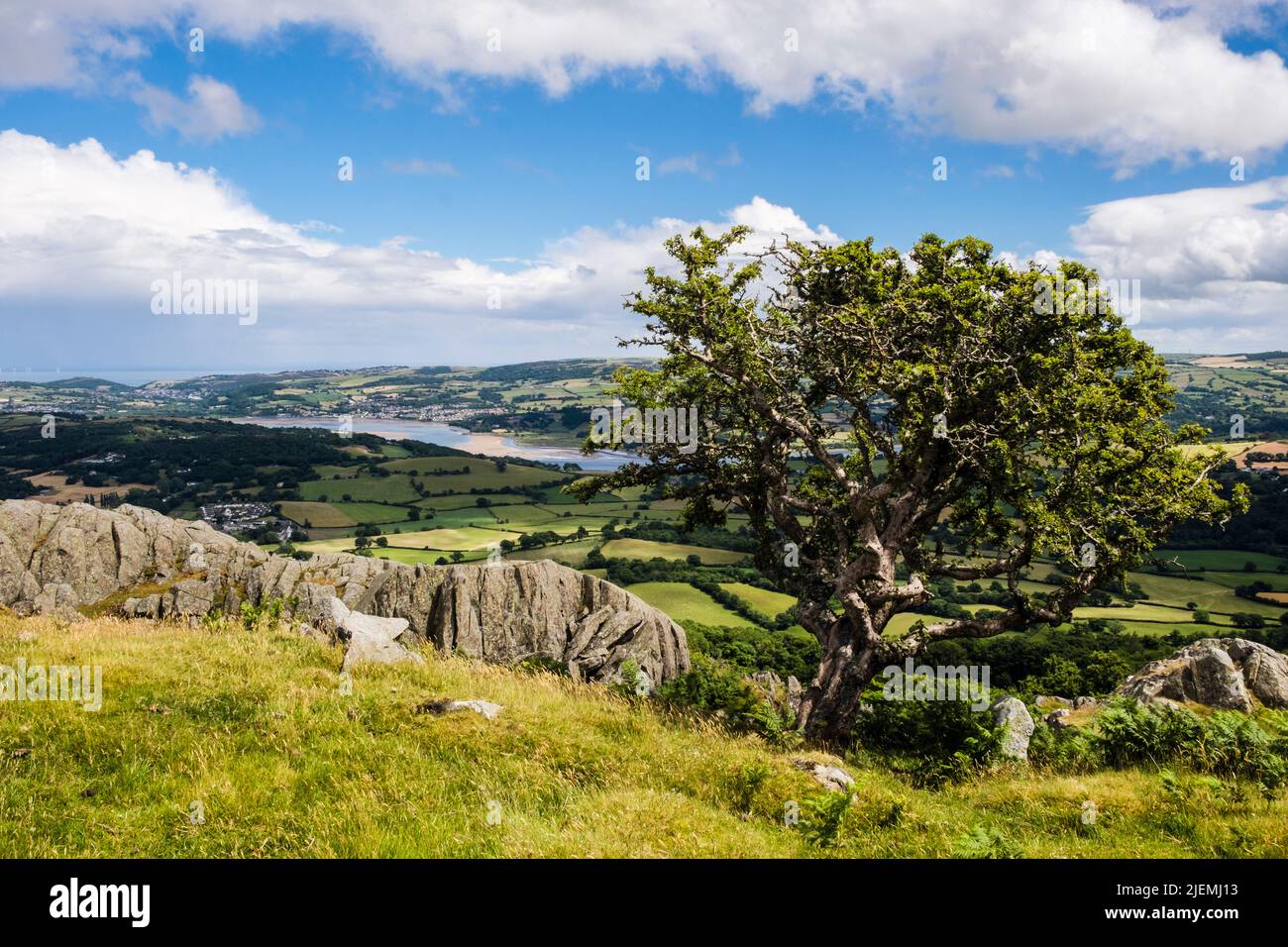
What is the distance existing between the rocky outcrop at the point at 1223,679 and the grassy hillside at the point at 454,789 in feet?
43.7

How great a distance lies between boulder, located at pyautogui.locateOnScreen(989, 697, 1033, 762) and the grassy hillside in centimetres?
106

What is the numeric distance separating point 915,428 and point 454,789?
47.4 feet

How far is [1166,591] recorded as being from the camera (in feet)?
303

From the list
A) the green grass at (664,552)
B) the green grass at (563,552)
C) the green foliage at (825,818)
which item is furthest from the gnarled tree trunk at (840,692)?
the green grass at (664,552)

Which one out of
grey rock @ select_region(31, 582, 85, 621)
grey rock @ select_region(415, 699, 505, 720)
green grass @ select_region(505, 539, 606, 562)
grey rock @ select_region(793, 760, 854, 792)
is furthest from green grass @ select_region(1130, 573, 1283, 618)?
grey rock @ select_region(31, 582, 85, 621)

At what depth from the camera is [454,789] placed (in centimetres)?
941

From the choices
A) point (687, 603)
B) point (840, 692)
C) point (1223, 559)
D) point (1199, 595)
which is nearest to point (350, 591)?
point (840, 692)

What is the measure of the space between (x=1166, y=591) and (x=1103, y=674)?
65.3m

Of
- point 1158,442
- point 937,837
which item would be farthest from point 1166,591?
point 937,837

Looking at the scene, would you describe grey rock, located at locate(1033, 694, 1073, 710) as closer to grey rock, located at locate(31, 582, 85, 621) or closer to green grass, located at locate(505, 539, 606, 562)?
grey rock, located at locate(31, 582, 85, 621)

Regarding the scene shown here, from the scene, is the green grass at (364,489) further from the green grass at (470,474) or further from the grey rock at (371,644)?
the grey rock at (371,644)

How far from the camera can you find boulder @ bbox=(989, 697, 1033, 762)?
1469 cm
